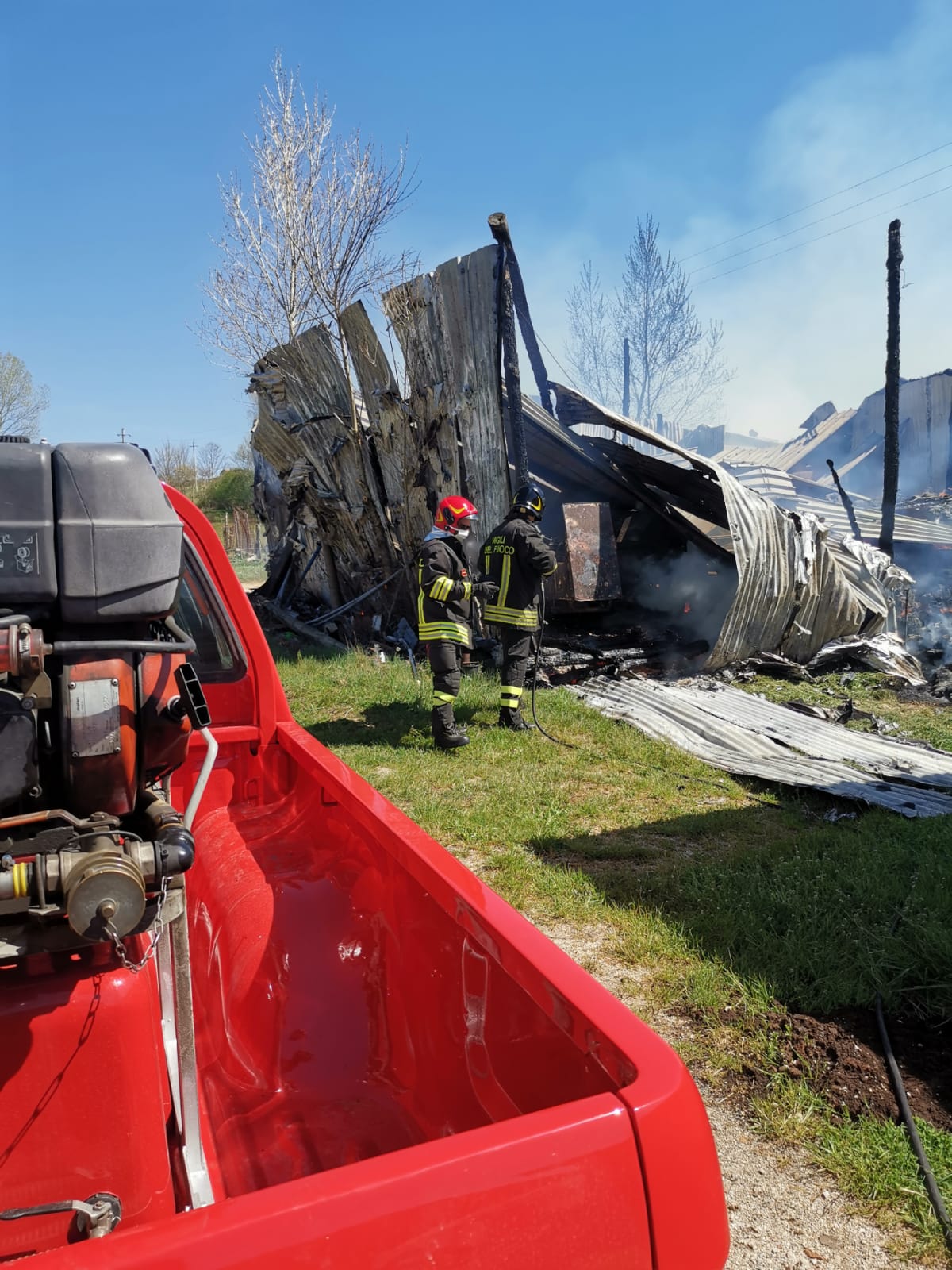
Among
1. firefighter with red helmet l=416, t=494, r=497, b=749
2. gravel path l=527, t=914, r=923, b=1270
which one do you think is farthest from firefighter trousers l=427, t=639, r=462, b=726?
gravel path l=527, t=914, r=923, b=1270

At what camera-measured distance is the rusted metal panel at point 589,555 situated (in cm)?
979

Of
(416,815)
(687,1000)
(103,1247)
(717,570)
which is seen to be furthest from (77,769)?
(717,570)

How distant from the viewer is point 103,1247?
967 mm

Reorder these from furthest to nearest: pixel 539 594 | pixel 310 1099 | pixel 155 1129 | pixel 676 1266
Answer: pixel 539 594 → pixel 310 1099 → pixel 155 1129 → pixel 676 1266

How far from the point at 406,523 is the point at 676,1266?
9.64 m

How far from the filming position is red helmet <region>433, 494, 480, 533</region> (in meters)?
7.07

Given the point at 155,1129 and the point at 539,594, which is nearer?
the point at 155,1129

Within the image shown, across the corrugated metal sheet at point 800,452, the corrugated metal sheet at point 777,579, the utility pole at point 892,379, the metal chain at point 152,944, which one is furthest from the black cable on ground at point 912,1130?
the corrugated metal sheet at point 800,452

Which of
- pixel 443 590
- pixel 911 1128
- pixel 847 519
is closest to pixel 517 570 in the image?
pixel 443 590

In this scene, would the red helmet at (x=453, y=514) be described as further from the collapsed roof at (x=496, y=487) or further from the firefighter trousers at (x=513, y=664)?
the collapsed roof at (x=496, y=487)

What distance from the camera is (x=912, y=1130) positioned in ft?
8.34

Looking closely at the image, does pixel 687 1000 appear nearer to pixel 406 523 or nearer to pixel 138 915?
pixel 138 915

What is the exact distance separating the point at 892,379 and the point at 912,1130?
12.5 metres

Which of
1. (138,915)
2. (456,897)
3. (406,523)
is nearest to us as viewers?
(138,915)
